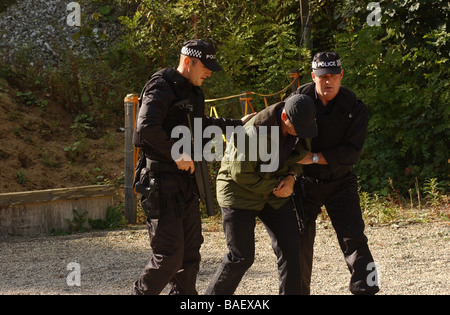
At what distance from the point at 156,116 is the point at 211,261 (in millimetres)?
2890

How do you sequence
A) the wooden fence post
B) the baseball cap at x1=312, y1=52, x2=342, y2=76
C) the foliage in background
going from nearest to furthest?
1. the baseball cap at x1=312, y1=52, x2=342, y2=76
2. the wooden fence post
3. the foliage in background

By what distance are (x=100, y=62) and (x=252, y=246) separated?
9040mm

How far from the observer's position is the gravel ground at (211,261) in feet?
18.6

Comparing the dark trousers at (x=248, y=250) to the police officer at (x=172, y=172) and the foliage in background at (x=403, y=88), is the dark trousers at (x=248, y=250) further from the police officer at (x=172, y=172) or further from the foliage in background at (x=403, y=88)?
the foliage in background at (x=403, y=88)

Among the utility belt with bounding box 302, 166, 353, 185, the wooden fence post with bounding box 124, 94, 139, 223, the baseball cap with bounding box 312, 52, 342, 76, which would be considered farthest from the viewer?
the wooden fence post with bounding box 124, 94, 139, 223

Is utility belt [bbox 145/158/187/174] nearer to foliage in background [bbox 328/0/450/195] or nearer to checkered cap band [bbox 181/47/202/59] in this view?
checkered cap band [bbox 181/47/202/59]

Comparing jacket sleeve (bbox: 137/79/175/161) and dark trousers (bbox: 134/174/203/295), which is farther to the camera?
dark trousers (bbox: 134/174/203/295)

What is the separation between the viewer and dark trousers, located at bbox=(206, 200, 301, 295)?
4195 millimetres

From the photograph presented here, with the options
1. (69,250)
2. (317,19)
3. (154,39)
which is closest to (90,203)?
(69,250)

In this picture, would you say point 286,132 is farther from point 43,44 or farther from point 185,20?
point 43,44

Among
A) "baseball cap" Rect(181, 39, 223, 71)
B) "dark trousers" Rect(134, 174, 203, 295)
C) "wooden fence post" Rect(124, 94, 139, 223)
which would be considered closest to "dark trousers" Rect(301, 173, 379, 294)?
"dark trousers" Rect(134, 174, 203, 295)
